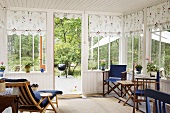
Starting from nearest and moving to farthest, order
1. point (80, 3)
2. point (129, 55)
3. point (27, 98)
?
point (27, 98) < point (80, 3) < point (129, 55)

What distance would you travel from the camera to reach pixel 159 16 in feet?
18.5

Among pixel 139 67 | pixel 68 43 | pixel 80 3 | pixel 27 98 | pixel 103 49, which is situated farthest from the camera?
pixel 68 43

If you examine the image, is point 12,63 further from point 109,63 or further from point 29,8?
point 109,63

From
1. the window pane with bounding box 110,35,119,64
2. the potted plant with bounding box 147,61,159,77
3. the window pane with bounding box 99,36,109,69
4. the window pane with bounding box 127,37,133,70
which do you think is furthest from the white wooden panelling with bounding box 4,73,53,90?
the potted plant with bounding box 147,61,159,77

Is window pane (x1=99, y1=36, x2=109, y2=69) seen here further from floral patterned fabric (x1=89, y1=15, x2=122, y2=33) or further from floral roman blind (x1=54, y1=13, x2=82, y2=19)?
floral roman blind (x1=54, y1=13, x2=82, y2=19)

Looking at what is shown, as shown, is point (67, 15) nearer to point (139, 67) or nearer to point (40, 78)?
point (40, 78)

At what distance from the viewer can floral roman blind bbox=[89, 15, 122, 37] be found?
24.0ft

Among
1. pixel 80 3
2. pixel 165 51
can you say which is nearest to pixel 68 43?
pixel 80 3

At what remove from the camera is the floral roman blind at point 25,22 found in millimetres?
6699

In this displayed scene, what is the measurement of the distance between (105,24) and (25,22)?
8.34 feet

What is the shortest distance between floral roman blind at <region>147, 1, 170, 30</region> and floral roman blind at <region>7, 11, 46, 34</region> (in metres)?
3.10

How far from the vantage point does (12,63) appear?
22.4 ft

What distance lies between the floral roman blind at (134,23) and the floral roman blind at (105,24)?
0.27 metres

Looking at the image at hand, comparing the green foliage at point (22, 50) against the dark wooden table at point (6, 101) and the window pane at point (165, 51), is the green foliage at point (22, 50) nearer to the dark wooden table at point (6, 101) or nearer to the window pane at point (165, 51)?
the window pane at point (165, 51)
